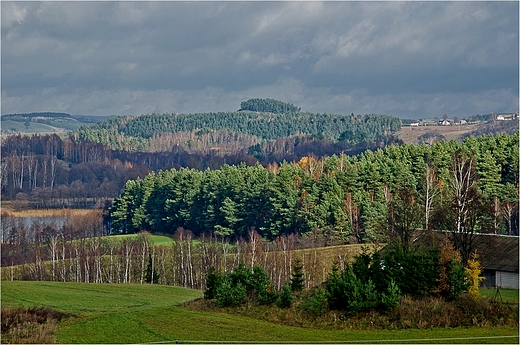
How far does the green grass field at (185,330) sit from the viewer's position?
28266mm

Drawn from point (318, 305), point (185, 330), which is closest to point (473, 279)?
point (318, 305)

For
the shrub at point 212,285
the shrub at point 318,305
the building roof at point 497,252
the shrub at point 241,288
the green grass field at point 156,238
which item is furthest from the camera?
the green grass field at point 156,238

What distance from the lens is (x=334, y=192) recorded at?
81.8m

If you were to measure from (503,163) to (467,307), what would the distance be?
176 feet

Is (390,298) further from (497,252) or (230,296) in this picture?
(497,252)

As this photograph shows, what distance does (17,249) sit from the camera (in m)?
83.3

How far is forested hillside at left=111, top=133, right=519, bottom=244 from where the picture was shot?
76438 mm

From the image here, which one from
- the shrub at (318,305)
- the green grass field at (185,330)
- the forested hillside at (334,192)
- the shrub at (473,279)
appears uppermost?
the forested hillside at (334,192)

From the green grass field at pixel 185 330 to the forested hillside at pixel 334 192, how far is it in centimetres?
3581

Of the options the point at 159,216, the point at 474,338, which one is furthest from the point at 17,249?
the point at 474,338

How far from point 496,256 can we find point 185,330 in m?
22.3

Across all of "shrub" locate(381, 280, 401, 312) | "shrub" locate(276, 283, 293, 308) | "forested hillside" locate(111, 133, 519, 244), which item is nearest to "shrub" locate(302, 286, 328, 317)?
"shrub" locate(276, 283, 293, 308)

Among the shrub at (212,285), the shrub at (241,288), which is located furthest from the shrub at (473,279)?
the shrub at (212,285)

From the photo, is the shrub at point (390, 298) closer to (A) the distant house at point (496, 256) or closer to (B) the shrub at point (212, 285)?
(B) the shrub at point (212, 285)
